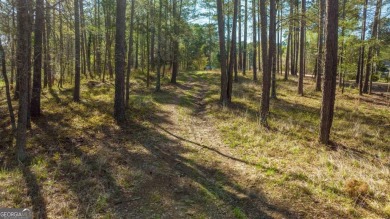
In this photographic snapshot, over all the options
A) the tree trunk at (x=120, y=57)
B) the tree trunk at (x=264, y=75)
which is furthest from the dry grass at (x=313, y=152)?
the tree trunk at (x=120, y=57)

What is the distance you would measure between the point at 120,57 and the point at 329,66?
6.99 m

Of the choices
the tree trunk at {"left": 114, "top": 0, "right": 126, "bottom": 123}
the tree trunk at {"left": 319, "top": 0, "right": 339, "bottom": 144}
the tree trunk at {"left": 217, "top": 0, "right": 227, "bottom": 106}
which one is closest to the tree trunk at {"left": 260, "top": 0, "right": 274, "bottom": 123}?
the tree trunk at {"left": 319, "top": 0, "right": 339, "bottom": 144}

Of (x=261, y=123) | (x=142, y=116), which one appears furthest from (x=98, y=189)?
(x=261, y=123)

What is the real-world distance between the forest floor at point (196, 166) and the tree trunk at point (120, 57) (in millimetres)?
655

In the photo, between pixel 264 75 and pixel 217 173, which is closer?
pixel 217 173

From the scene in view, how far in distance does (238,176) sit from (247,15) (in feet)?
63.7

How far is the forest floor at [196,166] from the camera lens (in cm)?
462

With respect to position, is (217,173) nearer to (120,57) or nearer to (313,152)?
(313,152)

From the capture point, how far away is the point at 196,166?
20.9 ft

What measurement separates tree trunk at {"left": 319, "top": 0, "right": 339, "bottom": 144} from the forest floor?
684 millimetres

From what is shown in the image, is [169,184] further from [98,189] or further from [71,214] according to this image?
[71,214]

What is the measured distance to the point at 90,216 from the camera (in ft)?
14.2

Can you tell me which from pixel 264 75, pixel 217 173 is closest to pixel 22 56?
pixel 217 173

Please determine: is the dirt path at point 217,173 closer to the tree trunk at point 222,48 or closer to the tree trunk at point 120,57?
the tree trunk at point 120,57
